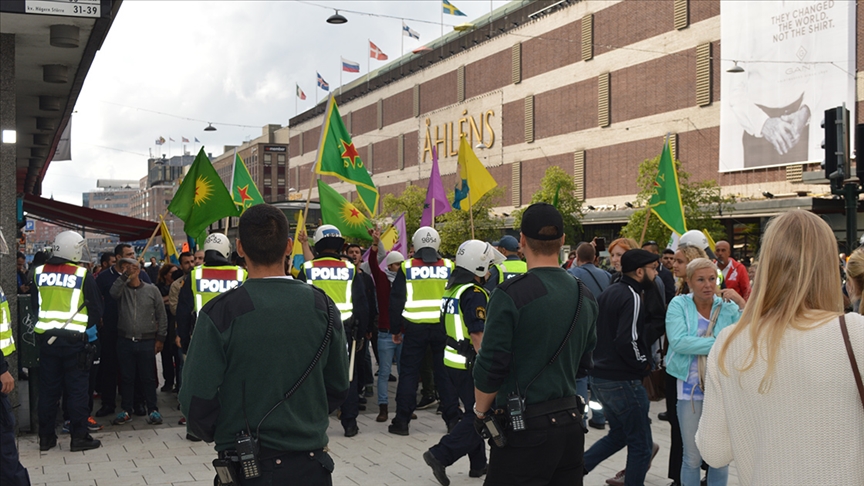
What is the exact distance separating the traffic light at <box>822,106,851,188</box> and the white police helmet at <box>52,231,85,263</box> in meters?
9.56

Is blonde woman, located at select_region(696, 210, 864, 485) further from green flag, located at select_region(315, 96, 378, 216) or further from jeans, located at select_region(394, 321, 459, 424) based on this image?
green flag, located at select_region(315, 96, 378, 216)

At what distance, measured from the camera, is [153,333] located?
10086 millimetres

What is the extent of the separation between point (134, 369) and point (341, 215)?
4.02 m

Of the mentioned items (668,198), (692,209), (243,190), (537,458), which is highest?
(692,209)

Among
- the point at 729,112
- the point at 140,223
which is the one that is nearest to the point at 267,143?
the point at 729,112

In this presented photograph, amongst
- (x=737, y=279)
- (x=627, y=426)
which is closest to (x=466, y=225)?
(x=737, y=279)

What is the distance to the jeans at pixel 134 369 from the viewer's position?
9961 mm

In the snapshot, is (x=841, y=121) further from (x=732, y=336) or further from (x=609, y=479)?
(x=732, y=336)

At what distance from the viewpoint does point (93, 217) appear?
20875 mm

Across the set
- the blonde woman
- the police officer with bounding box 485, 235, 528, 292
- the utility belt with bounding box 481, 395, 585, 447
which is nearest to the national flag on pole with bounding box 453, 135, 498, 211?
the police officer with bounding box 485, 235, 528, 292

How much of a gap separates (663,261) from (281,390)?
8.84m

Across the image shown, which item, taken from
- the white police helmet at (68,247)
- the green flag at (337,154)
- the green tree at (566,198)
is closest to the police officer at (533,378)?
the white police helmet at (68,247)

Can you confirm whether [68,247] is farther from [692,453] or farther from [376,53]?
[376,53]

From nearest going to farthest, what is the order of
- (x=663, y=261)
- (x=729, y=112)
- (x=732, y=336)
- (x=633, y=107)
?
(x=732, y=336) → (x=663, y=261) → (x=729, y=112) → (x=633, y=107)
